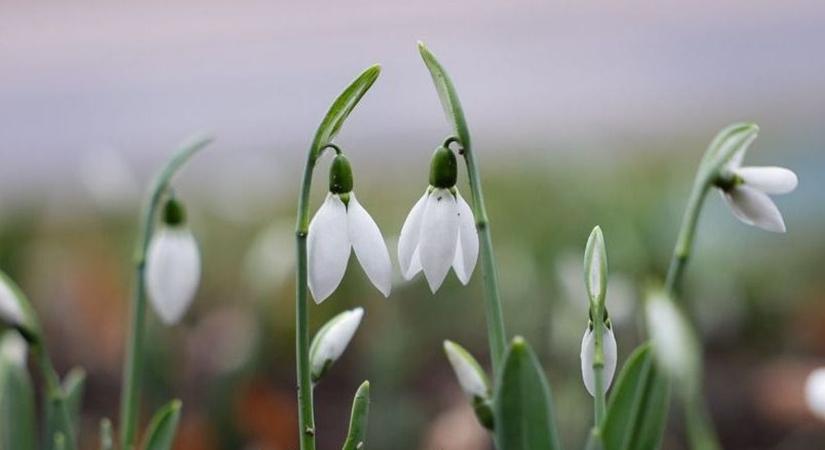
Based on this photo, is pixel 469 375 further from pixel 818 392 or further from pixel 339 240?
pixel 818 392

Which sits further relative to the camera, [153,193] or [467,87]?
[467,87]

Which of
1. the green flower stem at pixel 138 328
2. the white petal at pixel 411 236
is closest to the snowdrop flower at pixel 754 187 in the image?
the white petal at pixel 411 236

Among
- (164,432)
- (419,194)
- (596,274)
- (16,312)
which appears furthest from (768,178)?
(419,194)

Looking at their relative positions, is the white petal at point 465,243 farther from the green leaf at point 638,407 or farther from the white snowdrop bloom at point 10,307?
the white snowdrop bloom at point 10,307

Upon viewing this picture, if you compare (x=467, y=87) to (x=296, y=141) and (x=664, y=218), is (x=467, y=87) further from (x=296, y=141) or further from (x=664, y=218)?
(x=664, y=218)

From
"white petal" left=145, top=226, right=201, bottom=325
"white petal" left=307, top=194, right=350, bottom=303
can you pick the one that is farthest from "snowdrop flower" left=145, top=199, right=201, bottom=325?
"white petal" left=307, top=194, right=350, bottom=303

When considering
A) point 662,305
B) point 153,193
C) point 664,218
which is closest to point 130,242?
point 664,218
